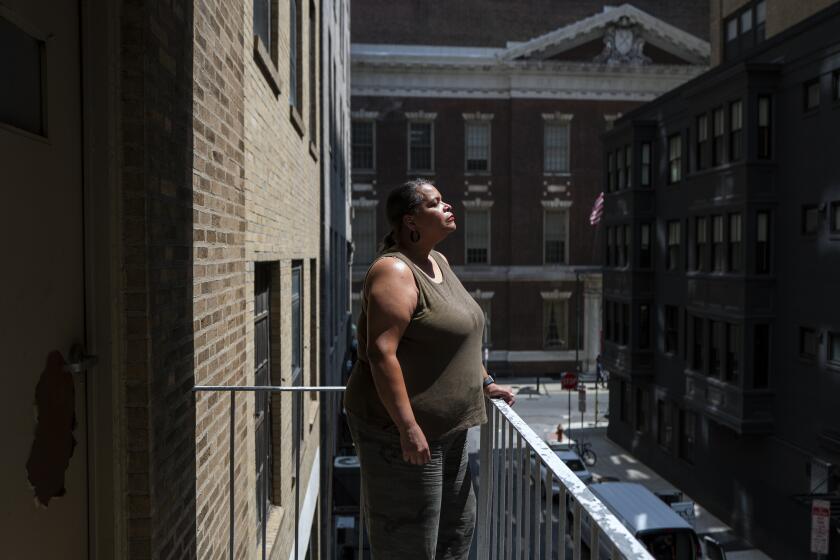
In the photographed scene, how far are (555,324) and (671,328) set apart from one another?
16221 millimetres

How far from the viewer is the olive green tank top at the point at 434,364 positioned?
3096 millimetres

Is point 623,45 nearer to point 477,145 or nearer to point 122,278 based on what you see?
point 477,145

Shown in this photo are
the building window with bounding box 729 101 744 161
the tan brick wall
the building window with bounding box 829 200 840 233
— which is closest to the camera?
the building window with bounding box 829 200 840 233

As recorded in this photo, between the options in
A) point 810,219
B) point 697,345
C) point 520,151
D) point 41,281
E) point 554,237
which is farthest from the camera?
point 554,237

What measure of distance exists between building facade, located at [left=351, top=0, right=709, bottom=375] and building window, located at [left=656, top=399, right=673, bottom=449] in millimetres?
14184

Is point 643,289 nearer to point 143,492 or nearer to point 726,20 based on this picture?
point 726,20

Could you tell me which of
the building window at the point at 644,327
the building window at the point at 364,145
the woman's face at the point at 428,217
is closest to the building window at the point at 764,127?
the building window at the point at 644,327

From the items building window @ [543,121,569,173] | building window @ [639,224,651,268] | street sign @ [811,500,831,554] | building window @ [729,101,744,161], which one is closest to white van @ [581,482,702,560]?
street sign @ [811,500,831,554]

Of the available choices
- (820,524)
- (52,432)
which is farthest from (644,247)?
(52,432)

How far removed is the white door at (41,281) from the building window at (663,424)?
2540 centimetres

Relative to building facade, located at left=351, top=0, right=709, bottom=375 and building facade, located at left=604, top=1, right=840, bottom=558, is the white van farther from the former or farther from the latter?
building facade, located at left=351, top=0, right=709, bottom=375

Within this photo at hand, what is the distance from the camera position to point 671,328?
26562 millimetres

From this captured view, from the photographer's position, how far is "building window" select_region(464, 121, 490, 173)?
4194 cm

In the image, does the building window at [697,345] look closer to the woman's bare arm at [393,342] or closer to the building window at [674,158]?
the building window at [674,158]
